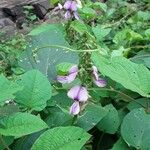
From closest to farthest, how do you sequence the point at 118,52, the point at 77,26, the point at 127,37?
the point at 118,52
the point at 77,26
the point at 127,37

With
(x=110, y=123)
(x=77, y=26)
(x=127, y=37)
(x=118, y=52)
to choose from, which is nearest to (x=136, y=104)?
(x=110, y=123)

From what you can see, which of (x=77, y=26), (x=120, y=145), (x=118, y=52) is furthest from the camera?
(x=77, y=26)

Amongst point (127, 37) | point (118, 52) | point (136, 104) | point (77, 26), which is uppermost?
point (136, 104)

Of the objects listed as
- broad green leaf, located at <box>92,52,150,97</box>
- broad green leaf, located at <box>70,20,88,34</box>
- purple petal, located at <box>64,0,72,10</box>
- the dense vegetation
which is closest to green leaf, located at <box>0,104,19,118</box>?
the dense vegetation

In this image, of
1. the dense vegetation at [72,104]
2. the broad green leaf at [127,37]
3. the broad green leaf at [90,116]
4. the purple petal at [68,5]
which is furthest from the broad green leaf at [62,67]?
the broad green leaf at [127,37]

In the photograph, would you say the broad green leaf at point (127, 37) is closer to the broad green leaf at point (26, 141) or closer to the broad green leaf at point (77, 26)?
the broad green leaf at point (77, 26)

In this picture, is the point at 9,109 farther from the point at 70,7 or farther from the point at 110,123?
the point at 70,7
